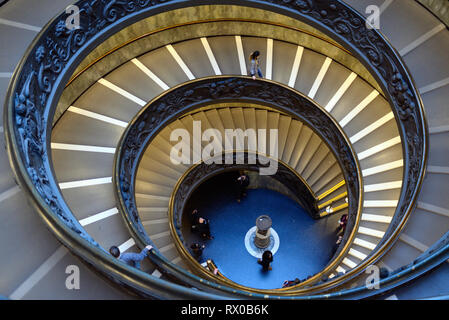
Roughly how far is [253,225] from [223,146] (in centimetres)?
300

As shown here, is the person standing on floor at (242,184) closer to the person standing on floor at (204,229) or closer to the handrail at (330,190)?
the person standing on floor at (204,229)

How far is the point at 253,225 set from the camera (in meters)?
11.6

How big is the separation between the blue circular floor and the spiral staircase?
99cm

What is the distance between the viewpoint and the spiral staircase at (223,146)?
367 cm

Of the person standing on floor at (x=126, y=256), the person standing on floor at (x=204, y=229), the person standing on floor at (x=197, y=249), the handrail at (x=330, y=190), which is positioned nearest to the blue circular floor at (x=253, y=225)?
the person standing on floor at (x=204, y=229)

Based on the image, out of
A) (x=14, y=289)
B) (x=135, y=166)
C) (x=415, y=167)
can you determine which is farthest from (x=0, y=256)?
(x=415, y=167)

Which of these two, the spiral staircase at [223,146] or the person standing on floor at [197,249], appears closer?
the spiral staircase at [223,146]

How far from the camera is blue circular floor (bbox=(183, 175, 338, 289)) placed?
10.6 meters

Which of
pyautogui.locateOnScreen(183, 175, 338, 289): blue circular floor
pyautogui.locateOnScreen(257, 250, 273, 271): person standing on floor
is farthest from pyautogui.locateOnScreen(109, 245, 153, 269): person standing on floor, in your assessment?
pyautogui.locateOnScreen(183, 175, 338, 289): blue circular floor

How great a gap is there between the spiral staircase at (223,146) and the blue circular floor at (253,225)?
39.0 inches

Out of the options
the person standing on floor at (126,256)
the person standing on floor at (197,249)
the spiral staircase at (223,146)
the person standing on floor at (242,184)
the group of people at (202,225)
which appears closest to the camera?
the spiral staircase at (223,146)

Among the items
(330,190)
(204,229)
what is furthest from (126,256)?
(330,190)

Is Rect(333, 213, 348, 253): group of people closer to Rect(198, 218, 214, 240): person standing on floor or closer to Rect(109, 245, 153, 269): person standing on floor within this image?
Rect(198, 218, 214, 240): person standing on floor

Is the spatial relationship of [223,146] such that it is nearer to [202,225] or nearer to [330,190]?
[202,225]
